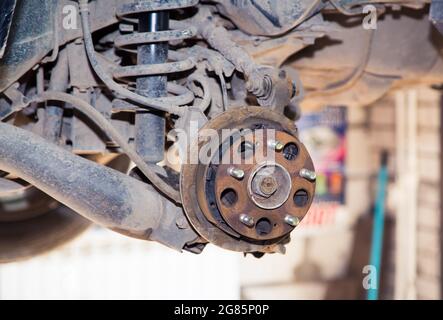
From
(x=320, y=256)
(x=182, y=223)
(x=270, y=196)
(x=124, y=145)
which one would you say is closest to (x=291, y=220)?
(x=270, y=196)

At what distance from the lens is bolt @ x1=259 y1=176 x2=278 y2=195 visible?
1.06 metres

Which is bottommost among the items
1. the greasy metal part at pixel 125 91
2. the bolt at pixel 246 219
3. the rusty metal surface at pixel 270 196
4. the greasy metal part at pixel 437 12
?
the bolt at pixel 246 219

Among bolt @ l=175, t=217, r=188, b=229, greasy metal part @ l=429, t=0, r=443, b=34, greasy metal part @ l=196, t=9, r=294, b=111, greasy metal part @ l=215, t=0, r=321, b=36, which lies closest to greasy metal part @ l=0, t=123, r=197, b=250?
bolt @ l=175, t=217, r=188, b=229

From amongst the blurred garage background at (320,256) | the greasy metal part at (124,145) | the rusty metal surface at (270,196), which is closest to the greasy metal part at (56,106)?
the greasy metal part at (124,145)

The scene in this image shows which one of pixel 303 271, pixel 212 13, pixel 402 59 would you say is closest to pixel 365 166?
pixel 303 271

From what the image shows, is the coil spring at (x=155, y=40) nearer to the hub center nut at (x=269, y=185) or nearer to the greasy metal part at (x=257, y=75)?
the greasy metal part at (x=257, y=75)

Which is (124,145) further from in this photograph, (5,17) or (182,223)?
(5,17)

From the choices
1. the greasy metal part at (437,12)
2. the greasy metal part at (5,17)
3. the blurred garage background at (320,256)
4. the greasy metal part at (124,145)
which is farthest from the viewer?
the blurred garage background at (320,256)

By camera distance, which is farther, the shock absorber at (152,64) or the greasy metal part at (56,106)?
the greasy metal part at (56,106)

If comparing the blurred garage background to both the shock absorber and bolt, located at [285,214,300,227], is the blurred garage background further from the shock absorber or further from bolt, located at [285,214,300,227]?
Result: bolt, located at [285,214,300,227]

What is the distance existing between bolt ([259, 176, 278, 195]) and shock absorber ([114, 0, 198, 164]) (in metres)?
0.22

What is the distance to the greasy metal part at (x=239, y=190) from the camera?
1.06m

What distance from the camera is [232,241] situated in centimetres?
111

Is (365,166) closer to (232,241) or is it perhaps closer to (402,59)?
(402,59)
